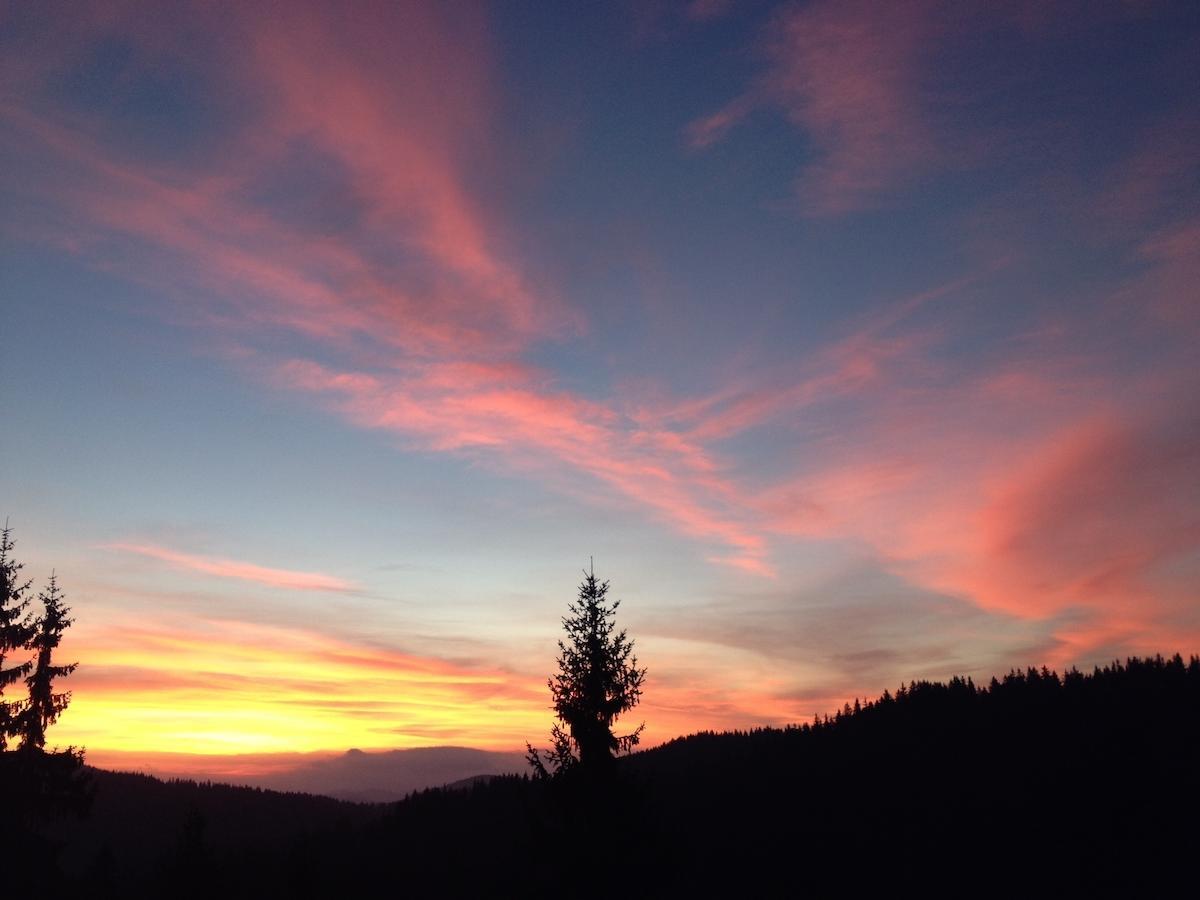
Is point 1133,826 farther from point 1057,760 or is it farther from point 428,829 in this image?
point 428,829

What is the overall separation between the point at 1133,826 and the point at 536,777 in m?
140

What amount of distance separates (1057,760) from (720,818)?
5716 cm

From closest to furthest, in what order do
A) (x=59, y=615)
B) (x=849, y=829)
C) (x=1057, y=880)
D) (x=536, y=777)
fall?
(x=536, y=777)
(x=59, y=615)
(x=1057, y=880)
(x=849, y=829)

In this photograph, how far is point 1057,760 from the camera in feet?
460

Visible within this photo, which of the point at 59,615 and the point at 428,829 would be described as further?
the point at 428,829

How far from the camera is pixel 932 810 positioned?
142 m

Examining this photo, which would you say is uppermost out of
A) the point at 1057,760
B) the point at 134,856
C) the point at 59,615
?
the point at 59,615

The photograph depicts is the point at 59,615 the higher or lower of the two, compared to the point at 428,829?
higher

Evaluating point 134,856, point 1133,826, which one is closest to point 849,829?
point 1133,826

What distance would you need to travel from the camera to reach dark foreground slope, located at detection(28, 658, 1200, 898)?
124812 mm

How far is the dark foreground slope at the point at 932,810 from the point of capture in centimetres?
12481

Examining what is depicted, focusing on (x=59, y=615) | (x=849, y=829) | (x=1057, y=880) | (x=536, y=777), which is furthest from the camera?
(x=849, y=829)

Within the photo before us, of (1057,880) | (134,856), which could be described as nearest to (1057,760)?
(1057,880)

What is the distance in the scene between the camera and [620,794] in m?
24.8
